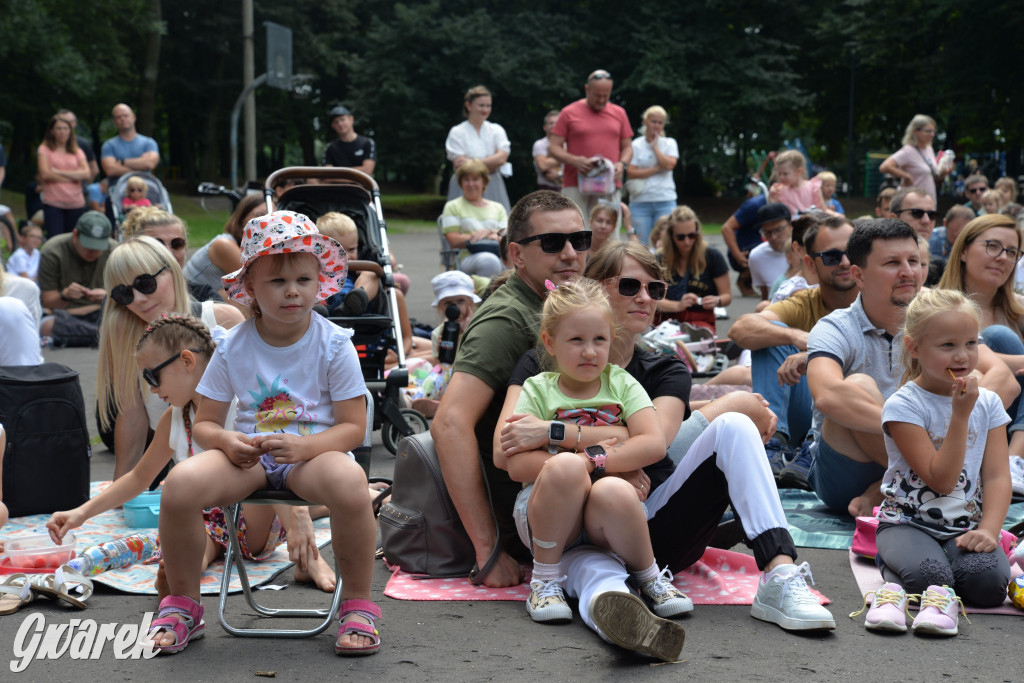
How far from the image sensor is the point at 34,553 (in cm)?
438

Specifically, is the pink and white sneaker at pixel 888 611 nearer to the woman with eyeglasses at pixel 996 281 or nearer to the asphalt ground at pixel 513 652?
the asphalt ground at pixel 513 652

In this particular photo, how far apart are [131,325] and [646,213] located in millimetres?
9365

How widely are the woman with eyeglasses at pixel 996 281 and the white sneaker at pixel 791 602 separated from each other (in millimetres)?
1999

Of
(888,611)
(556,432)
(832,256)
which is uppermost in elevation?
(832,256)

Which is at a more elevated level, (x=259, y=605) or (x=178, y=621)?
(x=178, y=621)

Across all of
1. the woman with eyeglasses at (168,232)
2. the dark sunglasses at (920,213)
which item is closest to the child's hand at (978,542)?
the dark sunglasses at (920,213)

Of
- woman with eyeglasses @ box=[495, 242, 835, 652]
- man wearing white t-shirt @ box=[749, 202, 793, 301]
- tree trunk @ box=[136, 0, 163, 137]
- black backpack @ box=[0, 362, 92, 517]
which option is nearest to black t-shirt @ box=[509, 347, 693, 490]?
woman with eyeglasses @ box=[495, 242, 835, 652]

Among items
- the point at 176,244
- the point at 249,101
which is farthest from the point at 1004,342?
the point at 249,101

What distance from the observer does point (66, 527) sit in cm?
411

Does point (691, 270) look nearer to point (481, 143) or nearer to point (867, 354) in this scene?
point (481, 143)

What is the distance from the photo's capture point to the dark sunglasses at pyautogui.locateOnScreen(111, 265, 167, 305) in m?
5.30

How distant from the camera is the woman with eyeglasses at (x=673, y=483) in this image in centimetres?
381

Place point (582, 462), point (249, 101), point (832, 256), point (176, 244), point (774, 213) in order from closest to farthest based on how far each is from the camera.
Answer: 1. point (582, 462)
2. point (832, 256)
3. point (176, 244)
4. point (774, 213)
5. point (249, 101)

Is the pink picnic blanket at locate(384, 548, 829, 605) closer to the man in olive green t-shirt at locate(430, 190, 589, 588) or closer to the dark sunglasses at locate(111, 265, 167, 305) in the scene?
the man in olive green t-shirt at locate(430, 190, 589, 588)
